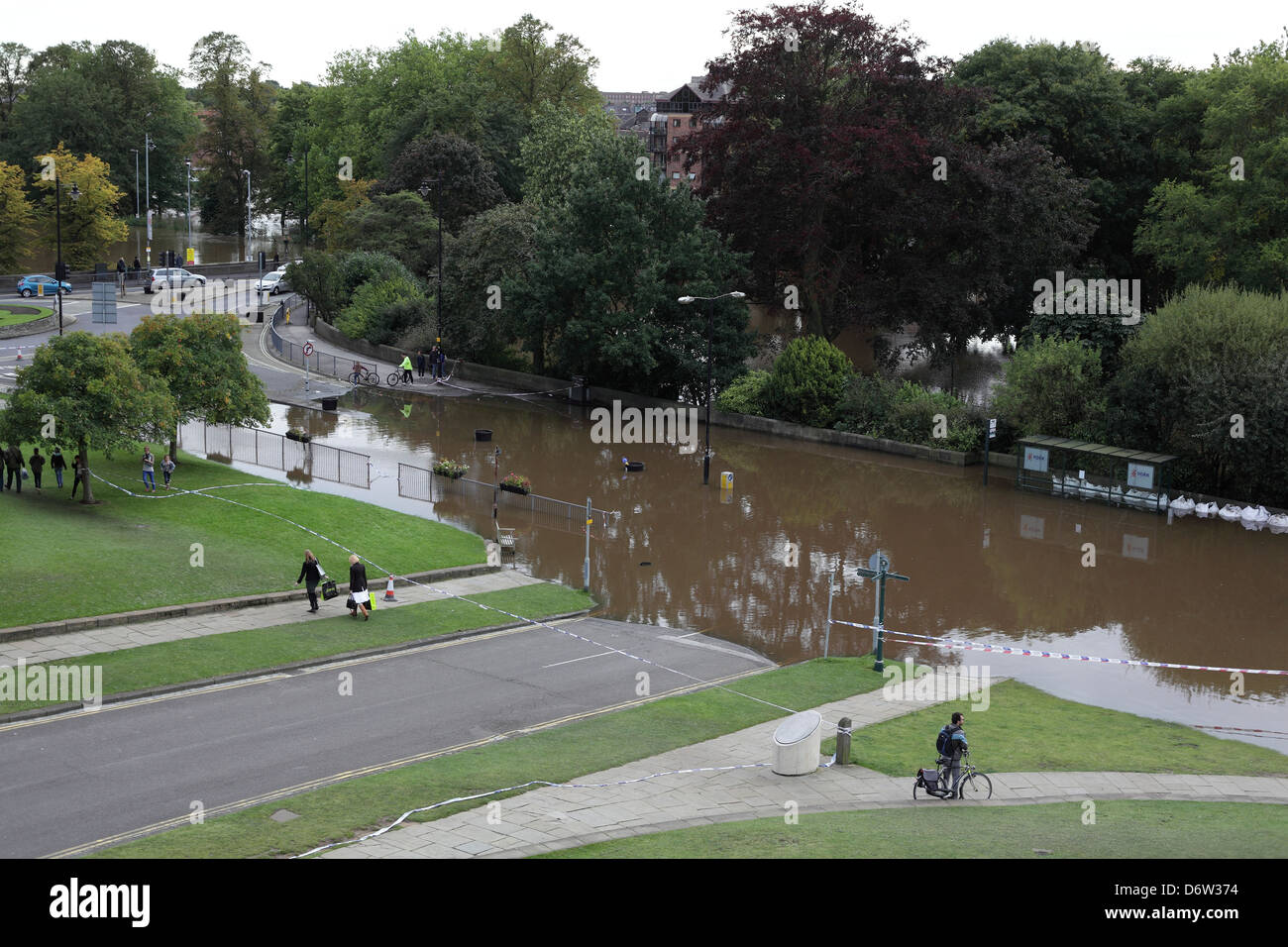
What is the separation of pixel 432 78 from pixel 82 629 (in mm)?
79984

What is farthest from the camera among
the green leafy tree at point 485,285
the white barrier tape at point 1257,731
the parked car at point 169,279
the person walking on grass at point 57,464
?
the parked car at point 169,279

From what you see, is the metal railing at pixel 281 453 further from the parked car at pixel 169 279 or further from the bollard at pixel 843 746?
the parked car at pixel 169 279

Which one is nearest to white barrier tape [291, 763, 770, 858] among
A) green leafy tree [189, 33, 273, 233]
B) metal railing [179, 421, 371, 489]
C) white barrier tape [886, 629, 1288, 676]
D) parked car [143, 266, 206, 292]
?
white barrier tape [886, 629, 1288, 676]

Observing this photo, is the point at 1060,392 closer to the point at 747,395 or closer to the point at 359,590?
the point at 747,395

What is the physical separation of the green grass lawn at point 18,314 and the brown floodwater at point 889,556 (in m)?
21.2

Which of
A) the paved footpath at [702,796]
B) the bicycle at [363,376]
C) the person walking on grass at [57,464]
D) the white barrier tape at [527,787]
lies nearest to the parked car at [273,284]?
the bicycle at [363,376]

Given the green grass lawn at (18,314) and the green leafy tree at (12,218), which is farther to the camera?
the green leafy tree at (12,218)

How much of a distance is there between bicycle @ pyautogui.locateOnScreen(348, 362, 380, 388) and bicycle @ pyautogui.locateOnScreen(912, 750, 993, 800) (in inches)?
1678

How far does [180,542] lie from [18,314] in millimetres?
41747

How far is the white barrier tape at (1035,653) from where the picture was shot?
83.3 feet

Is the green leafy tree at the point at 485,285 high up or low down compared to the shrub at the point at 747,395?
up

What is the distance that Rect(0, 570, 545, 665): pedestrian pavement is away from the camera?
22656 mm

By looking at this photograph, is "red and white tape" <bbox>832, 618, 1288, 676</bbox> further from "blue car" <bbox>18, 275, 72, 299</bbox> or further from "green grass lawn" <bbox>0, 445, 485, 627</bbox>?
"blue car" <bbox>18, 275, 72, 299</bbox>

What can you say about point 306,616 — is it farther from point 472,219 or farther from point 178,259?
point 178,259
